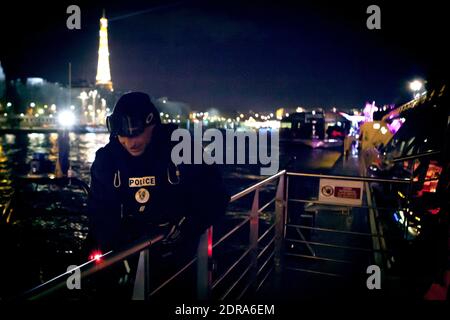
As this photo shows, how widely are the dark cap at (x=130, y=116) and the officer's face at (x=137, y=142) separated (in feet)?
0.13

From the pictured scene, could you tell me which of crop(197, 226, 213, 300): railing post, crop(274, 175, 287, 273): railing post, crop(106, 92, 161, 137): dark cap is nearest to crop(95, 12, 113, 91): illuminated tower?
crop(274, 175, 287, 273): railing post

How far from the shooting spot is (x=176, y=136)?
2.76 metres

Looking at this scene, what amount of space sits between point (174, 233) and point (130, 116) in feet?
2.82

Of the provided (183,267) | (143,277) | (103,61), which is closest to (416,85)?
(183,267)

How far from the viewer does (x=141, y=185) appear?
253 centimetres

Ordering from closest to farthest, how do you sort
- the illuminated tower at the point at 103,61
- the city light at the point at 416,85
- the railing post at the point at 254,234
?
the railing post at the point at 254,234
the city light at the point at 416,85
the illuminated tower at the point at 103,61

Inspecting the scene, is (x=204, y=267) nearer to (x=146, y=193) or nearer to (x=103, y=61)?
(x=146, y=193)

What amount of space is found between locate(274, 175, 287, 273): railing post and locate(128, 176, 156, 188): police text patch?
2.11m

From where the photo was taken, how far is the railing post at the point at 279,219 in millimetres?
4426

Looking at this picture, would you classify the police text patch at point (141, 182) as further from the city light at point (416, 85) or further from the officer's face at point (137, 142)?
the city light at point (416, 85)

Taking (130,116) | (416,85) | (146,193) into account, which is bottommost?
(146,193)

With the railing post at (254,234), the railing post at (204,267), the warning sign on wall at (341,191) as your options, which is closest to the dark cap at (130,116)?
the railing post at (204,267)

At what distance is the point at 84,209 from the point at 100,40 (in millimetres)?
145094
